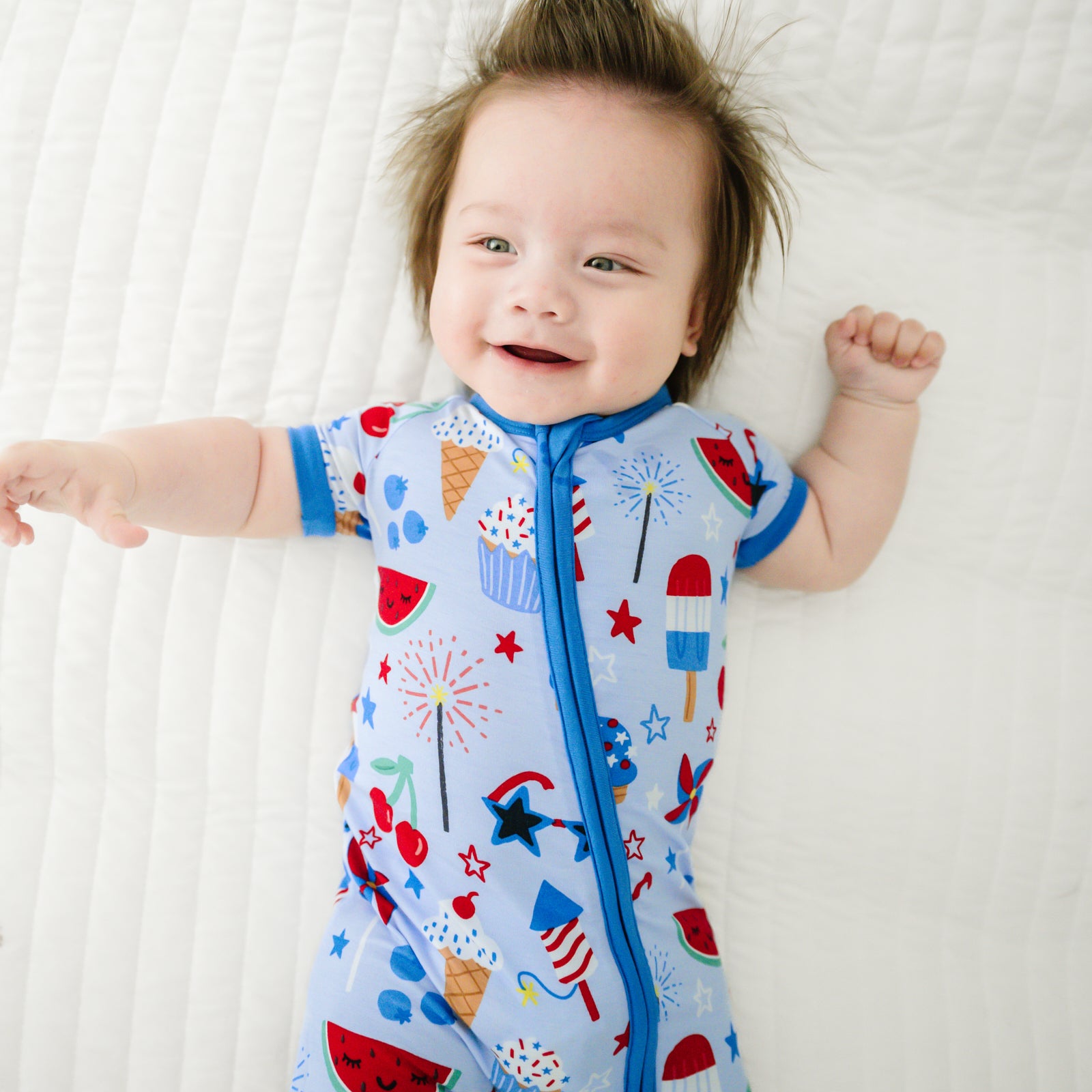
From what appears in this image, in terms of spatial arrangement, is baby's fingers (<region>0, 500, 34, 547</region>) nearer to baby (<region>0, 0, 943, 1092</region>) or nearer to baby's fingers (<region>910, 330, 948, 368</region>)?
baby (<region>0, 0, 943, 1092</region>)

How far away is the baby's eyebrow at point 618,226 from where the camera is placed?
2.77 ft

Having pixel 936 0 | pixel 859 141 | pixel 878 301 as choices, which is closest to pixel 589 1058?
pixel 878 301

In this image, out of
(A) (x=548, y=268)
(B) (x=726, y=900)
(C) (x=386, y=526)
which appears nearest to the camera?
(A) (x=548, y=268)

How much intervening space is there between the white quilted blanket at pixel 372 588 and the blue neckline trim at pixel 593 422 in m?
0.13

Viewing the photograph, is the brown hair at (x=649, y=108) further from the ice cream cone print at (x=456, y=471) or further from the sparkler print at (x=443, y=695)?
the sparkler print at (x=443, y=695)

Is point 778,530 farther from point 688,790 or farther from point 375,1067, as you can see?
point 375,1067

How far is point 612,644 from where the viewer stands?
890 millimetres

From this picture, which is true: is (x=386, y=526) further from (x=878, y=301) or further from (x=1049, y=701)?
(x=1049, y=701)

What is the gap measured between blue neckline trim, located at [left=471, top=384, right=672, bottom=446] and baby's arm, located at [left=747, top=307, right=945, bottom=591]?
225 millimetres

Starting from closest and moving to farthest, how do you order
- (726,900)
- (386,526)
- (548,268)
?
(548,268) → (386,526) → (726,900)

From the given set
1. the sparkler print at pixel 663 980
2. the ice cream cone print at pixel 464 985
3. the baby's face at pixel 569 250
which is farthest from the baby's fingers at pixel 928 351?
the ice cream cone print at pixel 464 985

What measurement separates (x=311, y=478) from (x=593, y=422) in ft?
1.00

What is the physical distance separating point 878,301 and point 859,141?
19cm

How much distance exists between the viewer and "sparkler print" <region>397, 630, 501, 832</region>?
880 millimetres
